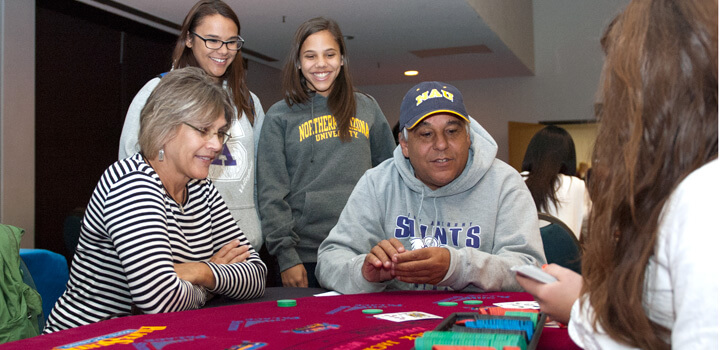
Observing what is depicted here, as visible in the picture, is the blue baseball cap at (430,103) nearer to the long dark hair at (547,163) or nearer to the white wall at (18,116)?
the long dark hair at (547,163)

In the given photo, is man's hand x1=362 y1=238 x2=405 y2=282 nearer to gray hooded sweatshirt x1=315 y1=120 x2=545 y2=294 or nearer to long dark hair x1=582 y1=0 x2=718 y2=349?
gray hooded sweatshirt x1=315 y1=120 x2=545 y2=294

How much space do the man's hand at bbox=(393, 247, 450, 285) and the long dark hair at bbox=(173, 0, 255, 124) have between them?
1.19 meters

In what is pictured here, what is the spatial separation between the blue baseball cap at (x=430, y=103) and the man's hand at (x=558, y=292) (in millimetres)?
922

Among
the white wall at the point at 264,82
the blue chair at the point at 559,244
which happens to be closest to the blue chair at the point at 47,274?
the blue chair at the point at 559,244

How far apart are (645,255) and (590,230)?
0.14 metres

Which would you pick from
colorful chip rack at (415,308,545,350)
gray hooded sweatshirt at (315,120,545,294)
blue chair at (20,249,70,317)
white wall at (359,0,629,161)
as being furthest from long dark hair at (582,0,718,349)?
white wall at (359,0,629,161)

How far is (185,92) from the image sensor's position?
1676 mm

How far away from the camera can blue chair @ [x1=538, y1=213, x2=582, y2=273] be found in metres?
1.96

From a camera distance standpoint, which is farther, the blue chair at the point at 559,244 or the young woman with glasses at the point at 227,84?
the young woman with glasses at the point at 227,84

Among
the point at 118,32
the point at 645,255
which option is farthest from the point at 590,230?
the point at 118,32

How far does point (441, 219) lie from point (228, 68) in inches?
47.3

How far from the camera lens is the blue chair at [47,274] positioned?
2.44 metres

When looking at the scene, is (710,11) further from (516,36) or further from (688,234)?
(516,36)

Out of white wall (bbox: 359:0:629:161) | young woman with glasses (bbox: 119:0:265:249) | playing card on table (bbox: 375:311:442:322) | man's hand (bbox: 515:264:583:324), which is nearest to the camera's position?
man's hand (bbox: 515:264:583:324)
